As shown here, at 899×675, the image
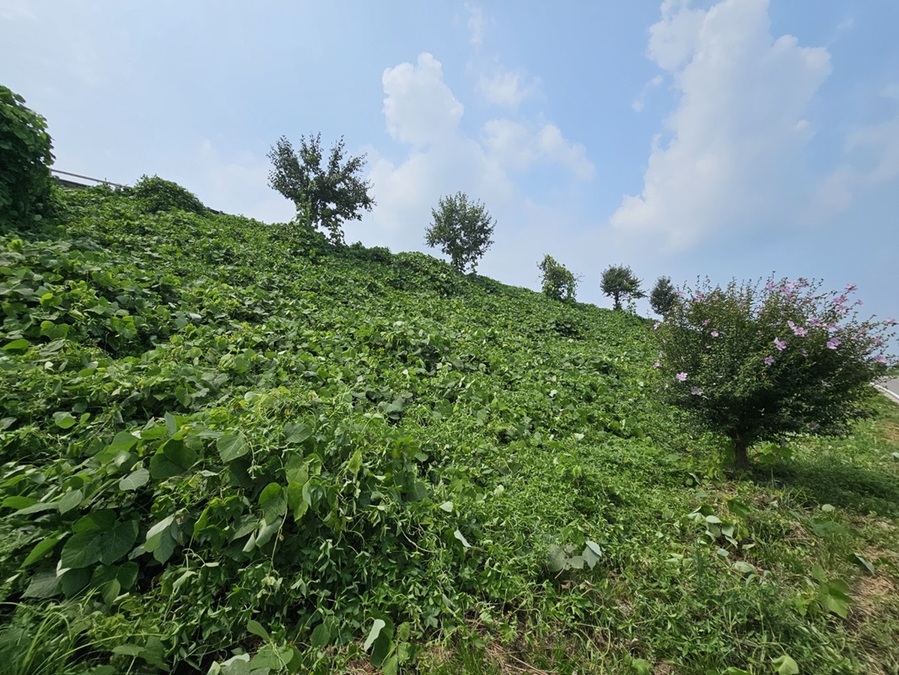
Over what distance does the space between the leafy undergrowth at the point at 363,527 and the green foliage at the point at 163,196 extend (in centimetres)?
709

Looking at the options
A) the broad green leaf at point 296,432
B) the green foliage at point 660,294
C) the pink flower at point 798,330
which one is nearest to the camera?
the broad green leaf at point 296,432

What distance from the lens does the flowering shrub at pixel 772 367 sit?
3.26 metres

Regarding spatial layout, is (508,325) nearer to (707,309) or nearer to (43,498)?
(707,309)

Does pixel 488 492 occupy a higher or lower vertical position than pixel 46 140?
lower

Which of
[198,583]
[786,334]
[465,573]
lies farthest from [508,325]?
[198,583]

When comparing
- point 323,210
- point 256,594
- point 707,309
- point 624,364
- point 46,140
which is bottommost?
point 256,594

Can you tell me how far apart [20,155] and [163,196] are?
5.96 meters

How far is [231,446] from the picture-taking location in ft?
6.36

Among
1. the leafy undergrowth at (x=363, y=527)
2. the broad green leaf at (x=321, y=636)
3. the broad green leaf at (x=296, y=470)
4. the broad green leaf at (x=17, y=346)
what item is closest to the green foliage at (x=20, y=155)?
the leafy undergrowth at (x=363, y=527)

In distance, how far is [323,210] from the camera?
56.7ft

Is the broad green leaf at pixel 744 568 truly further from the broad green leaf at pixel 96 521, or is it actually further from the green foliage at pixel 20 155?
the green foliage at pixel 20 155

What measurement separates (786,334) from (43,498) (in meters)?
5.46

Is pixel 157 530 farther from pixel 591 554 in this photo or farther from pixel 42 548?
pixel 591 554

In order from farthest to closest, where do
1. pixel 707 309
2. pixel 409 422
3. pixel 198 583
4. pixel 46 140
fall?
pixel 46 140 → pixel 707 309 → pixel 409 422 → pixel 198 583
